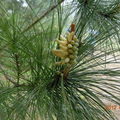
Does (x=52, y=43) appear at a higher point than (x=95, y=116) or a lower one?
higher

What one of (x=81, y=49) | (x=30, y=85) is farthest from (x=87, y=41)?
(x=30, y=85)

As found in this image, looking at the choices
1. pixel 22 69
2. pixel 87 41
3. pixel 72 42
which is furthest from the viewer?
pixel 22 69

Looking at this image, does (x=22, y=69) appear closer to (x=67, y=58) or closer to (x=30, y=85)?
(x=30, y=85)

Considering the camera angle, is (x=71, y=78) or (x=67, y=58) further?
(x=71, y=78)

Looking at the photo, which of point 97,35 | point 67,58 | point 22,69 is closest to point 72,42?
point 67,58

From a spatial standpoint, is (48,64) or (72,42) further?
(48,64)

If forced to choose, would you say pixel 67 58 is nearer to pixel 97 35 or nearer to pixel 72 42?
pixel 72 42

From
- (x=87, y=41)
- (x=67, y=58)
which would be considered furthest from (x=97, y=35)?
(x=67, y=58)

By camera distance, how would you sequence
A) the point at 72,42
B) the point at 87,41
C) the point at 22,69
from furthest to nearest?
the point at 22,69, the point at 87,41, the point at 72,42
